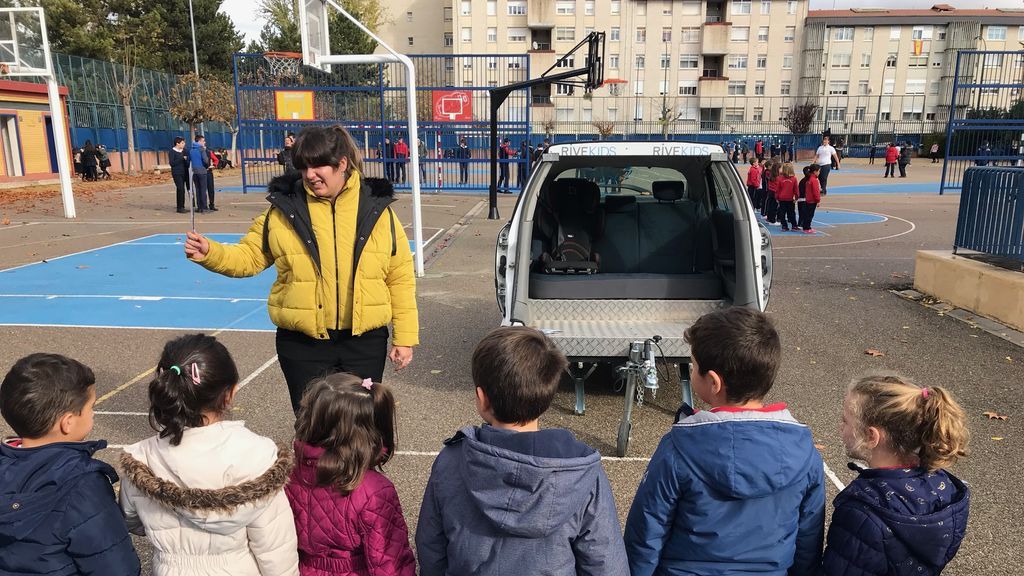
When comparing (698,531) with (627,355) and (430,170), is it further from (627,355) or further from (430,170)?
(430,170)

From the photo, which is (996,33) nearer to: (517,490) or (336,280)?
(336,280)

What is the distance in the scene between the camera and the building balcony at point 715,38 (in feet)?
209

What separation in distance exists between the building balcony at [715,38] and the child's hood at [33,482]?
69.3 metres

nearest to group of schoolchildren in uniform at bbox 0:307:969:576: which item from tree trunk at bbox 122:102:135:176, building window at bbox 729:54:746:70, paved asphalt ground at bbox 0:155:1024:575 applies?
paved asphalt ground at bbox 0:155:1024:575

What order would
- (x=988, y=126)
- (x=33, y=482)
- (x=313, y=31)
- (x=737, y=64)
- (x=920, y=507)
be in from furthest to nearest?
(x=737, y=64) < (x=988, y=126) < (x=313, y=31) < (x=920, y=507) < (x=33, y=482)

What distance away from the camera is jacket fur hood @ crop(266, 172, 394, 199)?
311 centimetres

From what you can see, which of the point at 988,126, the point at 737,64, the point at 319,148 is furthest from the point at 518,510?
the point at 737,64

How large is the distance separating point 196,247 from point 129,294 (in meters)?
6.55

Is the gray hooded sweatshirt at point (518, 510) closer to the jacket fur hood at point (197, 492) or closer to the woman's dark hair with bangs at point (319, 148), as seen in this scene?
the jacket fur hood at point (197, 492)

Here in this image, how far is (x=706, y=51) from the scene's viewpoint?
64750mm

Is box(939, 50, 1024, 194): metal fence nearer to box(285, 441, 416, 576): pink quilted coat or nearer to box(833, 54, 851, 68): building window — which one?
box(285, 441, 416, 576): pink quilted coat

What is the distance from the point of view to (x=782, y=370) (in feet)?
18.7

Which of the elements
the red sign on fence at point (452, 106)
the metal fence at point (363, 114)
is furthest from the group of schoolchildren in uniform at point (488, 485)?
the red sign on fence at point (452, 106)

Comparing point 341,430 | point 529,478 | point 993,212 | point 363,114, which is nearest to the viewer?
point 529,478
